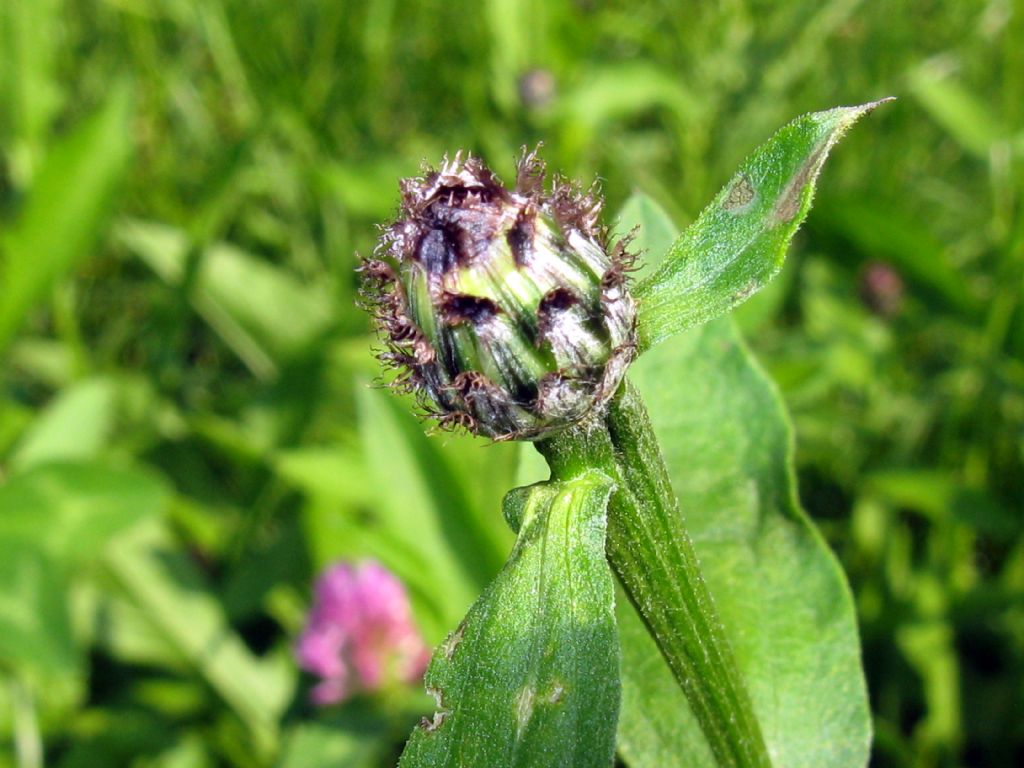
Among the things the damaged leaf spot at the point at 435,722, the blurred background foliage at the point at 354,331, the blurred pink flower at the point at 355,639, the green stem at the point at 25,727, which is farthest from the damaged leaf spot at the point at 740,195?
the green stem at the point at 25,727

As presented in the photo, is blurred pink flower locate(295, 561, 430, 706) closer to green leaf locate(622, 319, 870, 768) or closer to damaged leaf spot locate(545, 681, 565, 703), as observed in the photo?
green leaf locate(622, 319, 870, 768)

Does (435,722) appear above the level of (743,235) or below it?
below

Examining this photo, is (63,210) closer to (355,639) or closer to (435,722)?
(355,639)

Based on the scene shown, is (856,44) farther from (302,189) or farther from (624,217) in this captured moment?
(624,217)

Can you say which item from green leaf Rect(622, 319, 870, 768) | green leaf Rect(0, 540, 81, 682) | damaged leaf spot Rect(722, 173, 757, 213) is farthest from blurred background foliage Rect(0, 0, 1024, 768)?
damaged leaf spot Rect(722, 173, 757, 213)

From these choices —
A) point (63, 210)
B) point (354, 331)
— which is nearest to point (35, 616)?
point (63, 210)

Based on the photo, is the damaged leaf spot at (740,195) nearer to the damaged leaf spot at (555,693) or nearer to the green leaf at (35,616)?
the damaged leaf spot at (555,693)
